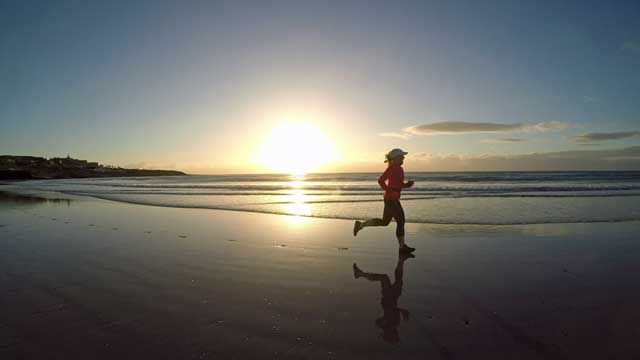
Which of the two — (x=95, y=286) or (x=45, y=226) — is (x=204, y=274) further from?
(x=45, y=226)

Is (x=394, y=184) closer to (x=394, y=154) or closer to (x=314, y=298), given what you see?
(x=394, y=154)

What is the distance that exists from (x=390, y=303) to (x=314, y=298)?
1041mm

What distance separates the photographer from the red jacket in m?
9.31

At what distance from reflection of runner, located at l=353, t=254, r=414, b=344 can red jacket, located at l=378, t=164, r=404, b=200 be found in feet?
6.52

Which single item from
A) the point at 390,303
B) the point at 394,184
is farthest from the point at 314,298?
the point at 394,184

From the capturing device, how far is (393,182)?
367 inches

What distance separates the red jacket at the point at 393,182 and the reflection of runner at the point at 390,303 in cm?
199

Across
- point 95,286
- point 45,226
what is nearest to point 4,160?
point 45,226

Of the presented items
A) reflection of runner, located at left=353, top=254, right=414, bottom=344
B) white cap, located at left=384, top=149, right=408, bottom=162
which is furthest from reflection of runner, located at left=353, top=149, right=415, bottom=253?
reflection of runner, located at left=353, top=254, right=414, bottom=344

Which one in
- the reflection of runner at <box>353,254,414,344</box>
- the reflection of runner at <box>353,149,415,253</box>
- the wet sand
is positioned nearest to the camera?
the wet sand

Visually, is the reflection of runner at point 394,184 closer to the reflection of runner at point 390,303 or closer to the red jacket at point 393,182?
the red jacket at point 393,182

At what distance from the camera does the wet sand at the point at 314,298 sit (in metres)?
3.97

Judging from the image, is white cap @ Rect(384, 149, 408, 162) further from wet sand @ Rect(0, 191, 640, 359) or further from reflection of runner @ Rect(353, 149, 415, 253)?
wet sand @ Rect(0, 191, 640, 359)

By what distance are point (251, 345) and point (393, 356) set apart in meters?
1.40
